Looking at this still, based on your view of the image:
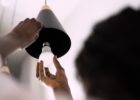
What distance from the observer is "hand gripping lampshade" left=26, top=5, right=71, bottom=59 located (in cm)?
104

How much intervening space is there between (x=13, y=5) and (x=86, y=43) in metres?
2.01

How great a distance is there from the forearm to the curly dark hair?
259mm

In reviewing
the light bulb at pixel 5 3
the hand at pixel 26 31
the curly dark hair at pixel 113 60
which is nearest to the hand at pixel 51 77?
the hand at pixel 26 31

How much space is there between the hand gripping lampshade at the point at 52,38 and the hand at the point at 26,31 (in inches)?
9.7

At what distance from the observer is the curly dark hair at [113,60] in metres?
0.37

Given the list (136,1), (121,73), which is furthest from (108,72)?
(136,1)

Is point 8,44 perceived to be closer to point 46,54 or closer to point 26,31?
point 26,31

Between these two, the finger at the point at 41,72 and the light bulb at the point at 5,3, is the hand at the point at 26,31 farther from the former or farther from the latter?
the light bulb at the point at 5,3

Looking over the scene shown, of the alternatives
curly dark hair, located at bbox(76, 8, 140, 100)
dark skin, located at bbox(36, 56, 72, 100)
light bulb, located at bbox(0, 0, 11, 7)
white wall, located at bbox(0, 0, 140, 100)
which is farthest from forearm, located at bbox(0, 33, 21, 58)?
light bulb, located at bbox(0, 0, 11, 7)

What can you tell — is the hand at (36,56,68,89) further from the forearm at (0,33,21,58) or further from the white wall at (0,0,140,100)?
the white wall at (0,0,140,100)

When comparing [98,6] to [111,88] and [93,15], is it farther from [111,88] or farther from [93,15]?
[111,88]

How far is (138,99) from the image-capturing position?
1.19 ft

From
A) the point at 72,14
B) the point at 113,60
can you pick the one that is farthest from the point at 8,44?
the point at 72,14

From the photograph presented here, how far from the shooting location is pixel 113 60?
1.24 feet
